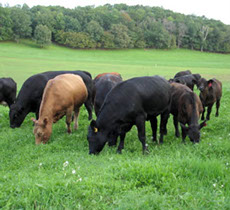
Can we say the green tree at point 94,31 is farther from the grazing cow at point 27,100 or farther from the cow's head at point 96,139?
the cow's head at point 96,139

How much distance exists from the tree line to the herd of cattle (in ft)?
203

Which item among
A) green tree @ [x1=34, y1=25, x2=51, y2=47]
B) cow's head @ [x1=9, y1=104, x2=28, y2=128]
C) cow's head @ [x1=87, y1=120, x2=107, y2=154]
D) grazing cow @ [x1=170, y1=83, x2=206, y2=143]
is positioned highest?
green tree @ [x1=34, y1=25, x2=51, y2=47]

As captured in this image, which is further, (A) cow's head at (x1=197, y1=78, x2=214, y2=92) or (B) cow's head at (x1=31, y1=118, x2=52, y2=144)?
(A) cow's head at (x1=197, y1=78, x2=214, y2=92)

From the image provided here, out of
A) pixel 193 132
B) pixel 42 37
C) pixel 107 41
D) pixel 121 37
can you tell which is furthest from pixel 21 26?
pixel 193 132

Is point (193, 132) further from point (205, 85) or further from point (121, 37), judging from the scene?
point (121, 37)

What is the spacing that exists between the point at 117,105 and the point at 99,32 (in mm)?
76665

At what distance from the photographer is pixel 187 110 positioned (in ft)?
23.9

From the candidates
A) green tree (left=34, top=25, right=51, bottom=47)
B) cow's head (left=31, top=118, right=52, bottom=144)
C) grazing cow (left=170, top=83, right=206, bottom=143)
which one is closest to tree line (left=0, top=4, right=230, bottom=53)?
green tree (left=34, top=25, right=51, bottom=47)

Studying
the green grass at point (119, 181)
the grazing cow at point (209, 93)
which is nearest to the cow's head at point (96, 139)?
the green grass at point (119, 181)

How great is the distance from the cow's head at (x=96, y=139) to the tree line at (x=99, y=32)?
65.7 metres

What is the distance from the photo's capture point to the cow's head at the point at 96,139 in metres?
6.28

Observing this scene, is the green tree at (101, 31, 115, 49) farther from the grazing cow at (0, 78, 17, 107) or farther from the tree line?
the grazing cow at (0, 78, 17, 107)

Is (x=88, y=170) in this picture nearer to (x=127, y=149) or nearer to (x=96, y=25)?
(x=127, y=149)

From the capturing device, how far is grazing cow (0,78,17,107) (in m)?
11.6
